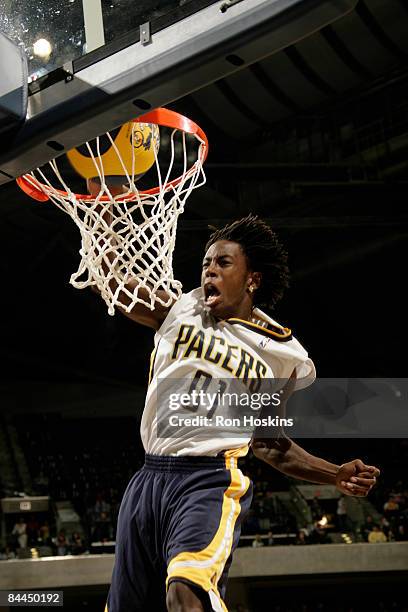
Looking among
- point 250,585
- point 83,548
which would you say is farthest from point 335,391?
point 83,548

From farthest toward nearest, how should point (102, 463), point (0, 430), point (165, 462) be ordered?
point (0, 430) → point (102, 463) → point (165, 462)

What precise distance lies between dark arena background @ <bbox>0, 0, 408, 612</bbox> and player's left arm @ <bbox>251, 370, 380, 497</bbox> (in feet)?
14.0

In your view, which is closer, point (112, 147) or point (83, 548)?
point (112, 147)

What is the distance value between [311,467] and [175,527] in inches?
25.3

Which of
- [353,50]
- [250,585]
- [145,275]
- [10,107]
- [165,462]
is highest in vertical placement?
[353,50]

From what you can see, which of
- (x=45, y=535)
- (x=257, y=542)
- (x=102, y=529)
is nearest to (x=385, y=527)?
(x=257, y=542)

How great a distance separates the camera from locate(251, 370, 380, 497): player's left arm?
300cm

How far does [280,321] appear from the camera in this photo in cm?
836

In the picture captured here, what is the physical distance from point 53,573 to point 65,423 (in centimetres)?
220

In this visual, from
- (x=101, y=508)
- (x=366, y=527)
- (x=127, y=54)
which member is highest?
(x=127, y=54)

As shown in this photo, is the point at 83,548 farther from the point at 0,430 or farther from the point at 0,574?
the point at 0,430

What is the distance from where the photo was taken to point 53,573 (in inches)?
320

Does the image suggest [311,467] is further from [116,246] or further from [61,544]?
[61,544]

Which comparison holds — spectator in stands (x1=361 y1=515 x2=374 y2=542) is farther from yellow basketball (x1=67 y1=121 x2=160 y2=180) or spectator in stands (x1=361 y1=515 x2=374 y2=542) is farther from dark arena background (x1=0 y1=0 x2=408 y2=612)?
yellow basketball (x1=67 y1=121 x2=160 y2=180)
